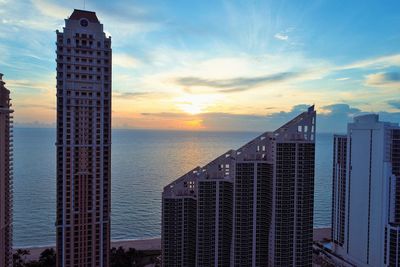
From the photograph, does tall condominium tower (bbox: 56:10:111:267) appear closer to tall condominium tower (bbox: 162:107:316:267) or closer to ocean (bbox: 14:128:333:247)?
tall condominium tower (bbox: 162:107:316:267)

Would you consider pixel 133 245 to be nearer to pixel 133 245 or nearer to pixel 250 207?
pixel 133 245

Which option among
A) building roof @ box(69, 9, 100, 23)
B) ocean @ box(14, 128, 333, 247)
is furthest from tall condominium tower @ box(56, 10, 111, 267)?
ocean @ box(14, 128, 333, 247)

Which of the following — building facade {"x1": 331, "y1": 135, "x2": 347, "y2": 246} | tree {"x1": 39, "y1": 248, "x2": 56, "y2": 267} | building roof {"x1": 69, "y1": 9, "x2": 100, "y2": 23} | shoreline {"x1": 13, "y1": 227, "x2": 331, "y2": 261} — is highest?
building roof {"x1": 69, "y1": 9, "x2": 100, "y2": 23}

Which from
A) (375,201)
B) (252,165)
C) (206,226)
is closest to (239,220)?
(206,226)

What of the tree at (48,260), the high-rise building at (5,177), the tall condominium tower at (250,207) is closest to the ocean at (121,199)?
the tree at (48,260)

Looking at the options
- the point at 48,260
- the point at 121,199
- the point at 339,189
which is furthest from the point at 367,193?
the point at 121,199

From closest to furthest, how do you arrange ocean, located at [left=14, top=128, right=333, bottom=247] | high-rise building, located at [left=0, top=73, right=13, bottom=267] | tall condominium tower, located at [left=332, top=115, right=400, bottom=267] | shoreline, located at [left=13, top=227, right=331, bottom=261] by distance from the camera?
high-rise building, located at [left=0, top=73, right=13, bottom=267]
tall condominium tower, located at [left=332, top=115, right=400, bottom=267]
shoreline, located at [left=13, top=227, right=331, bottom=261]
ocean, located at [left=14, top=128, right=333, bottom=247]
